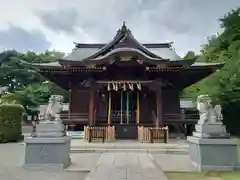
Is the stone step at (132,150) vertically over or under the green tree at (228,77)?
under

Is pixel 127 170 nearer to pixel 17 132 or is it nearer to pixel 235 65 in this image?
pixel 17 132

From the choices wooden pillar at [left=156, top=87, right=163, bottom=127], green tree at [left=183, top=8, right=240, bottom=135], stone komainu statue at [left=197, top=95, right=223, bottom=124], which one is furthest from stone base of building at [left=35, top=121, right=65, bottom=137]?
green tree at [left=183, top=8, right=240, bottom=135]

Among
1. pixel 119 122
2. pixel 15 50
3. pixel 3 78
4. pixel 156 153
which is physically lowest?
pixel 156 153

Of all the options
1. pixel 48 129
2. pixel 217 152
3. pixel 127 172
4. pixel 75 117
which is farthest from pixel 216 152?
pixel 75 117

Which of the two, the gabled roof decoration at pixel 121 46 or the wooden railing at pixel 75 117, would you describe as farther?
the gabled roof decoration at pixel 121 46

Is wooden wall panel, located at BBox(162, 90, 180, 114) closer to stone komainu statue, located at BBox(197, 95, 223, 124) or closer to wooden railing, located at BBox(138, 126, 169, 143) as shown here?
wooden railing, located at BBox(138, 126, 169, 143)

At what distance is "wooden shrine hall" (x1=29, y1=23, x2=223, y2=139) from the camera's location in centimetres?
1456

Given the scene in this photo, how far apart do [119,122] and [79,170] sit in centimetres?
917

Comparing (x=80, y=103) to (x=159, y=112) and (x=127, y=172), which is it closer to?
(x=159, y=112)

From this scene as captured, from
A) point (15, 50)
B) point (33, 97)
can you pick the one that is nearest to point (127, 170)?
point (33, 97)

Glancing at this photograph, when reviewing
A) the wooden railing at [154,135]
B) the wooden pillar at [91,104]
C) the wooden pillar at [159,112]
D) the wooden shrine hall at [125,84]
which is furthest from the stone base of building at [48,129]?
the wooden pillar at [159,112]

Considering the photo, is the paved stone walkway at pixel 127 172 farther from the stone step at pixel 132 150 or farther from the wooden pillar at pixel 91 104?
the wooden pillar at pixel 91 104

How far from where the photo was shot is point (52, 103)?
725 cm

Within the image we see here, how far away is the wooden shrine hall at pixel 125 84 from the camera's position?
14562 millimetres
